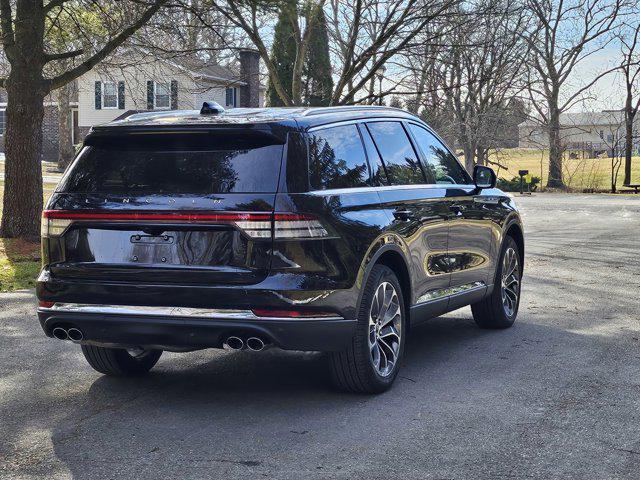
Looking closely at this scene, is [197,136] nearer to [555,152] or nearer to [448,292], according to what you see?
[448,292]

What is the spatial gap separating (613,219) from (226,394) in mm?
22521

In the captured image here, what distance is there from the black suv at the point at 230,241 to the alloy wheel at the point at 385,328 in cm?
1

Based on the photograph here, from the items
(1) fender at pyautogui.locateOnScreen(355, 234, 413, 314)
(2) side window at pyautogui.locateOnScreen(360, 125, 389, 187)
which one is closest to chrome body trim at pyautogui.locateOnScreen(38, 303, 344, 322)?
(1) fender at pyautogui.locateOnScreen(355, 234, 413, 314)

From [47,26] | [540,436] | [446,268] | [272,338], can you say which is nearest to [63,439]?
[272,338]

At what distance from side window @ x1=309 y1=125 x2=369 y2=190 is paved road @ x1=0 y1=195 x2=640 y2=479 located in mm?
1356

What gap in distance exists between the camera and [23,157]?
56.5 ft

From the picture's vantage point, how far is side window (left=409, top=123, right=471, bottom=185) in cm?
784

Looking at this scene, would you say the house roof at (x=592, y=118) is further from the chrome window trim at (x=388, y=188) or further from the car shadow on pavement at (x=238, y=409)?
the car shadow on pavement at (x=238, y=409)

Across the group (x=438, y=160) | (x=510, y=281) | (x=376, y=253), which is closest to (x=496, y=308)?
(x=510, y=281)

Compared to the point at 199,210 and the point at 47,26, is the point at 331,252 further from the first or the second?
the point at 47,26

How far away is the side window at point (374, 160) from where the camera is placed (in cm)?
682

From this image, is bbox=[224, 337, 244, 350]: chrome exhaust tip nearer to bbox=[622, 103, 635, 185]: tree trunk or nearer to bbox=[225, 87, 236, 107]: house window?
bbox=[622, 103, 635, 185]: tree trunk

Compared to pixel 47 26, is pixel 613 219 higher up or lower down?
lower down

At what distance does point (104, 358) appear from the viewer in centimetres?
702
